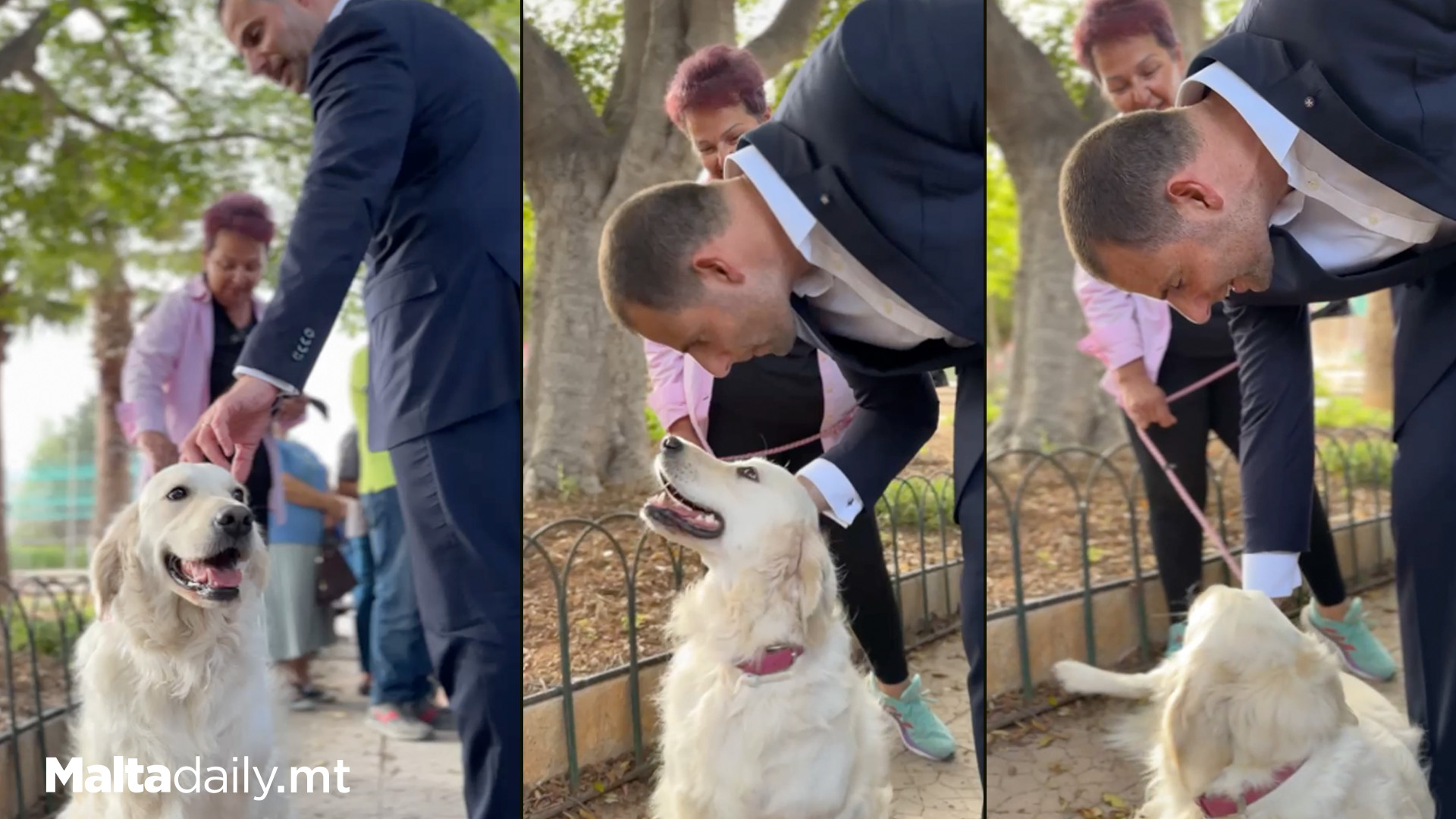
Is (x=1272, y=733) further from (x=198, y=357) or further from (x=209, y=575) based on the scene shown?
(x=198, y=357)

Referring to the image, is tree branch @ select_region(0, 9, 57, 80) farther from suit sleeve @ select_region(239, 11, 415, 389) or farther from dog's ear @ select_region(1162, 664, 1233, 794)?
dog's ear @ select_region(1162, 664, 1233, 794)

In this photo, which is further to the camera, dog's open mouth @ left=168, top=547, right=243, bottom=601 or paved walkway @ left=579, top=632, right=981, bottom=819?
paved walkway @ left=579, top=632, right=981, bottom=819

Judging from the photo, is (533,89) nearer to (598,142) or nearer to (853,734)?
(598,142)

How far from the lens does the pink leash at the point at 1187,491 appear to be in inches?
111

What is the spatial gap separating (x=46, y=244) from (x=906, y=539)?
317 centimetres

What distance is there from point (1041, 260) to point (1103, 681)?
115 cm

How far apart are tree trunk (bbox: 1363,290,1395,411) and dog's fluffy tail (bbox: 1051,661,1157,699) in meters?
0.83

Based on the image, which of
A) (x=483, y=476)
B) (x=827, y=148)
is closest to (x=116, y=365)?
(x=483, y=476)

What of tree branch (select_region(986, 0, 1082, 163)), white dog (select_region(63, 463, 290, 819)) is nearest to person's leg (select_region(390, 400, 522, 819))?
white dog (select_region(63, 463, 290, 819))

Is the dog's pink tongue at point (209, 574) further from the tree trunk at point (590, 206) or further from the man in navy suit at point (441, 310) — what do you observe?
the tree trunk at point (590, 206)

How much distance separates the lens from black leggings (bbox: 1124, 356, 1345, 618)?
9.07 feet

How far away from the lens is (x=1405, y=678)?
2.57 meters

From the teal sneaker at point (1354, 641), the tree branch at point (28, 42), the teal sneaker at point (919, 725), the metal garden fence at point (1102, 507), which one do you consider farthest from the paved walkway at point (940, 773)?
the tree branch at point (28, 42)

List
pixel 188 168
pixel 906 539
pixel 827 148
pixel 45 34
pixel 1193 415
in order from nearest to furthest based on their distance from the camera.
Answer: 1. pixel 827 148
2. pixel 906 539
3. pixel 1193 415
4. pixel 45 34
5. pixel 188 168
